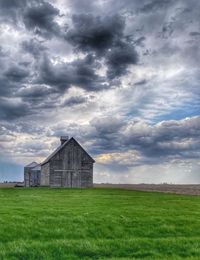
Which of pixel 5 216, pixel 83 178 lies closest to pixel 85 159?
pixel 83 178

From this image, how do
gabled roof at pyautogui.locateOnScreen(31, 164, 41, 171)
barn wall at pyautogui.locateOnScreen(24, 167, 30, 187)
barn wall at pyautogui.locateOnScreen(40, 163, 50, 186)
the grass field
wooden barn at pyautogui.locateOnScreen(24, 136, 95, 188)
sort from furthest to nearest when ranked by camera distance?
barn wall at pyautogui.locateOnScreen(24, 167, 30, 187) → gabled roof at pyautogui.locateOnScreen(31, 164, 41, 171) → barn wall at pyautogui.locateOnScreen(40, 163, 50, 186) → wooden barn at pyautogui.locateOnScreen(24, 136, 95, 188) → the grass field

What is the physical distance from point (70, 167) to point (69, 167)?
195 millimetres

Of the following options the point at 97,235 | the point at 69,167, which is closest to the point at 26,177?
the point at 69,167

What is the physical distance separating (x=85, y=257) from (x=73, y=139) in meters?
64.9

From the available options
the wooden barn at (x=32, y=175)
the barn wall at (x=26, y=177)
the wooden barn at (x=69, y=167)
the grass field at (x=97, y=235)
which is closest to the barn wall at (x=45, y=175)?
the wooden barn at (x=69, y=167)

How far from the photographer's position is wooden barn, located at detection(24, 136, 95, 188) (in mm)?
79938

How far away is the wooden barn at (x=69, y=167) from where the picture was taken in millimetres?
79938

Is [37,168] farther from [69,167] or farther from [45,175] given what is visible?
[69,167]

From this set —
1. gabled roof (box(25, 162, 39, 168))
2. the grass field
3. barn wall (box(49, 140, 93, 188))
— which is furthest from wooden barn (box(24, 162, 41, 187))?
the grass field

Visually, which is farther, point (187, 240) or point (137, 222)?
point (137, 222)

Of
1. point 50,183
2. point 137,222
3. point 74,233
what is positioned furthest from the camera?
Result: point 50,183

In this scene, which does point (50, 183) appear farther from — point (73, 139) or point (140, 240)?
point (140, 240)

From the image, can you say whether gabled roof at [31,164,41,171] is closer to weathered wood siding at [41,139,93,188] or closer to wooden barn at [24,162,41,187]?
wooden barn at [24,162,41,187]

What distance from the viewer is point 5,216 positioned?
78.3ft
